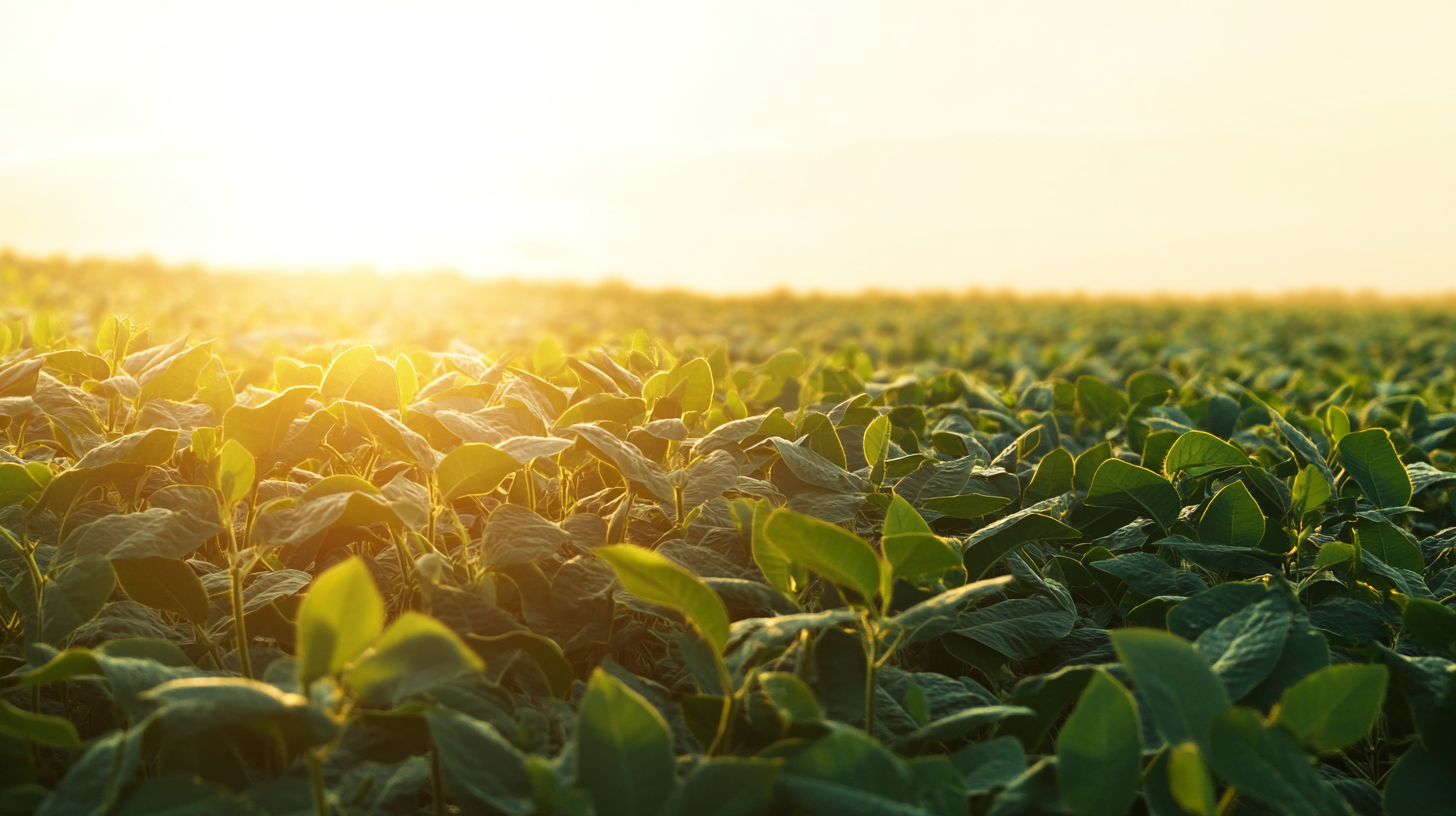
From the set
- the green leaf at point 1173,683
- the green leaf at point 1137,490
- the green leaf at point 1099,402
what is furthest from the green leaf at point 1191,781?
the green leaf at point 1099,402

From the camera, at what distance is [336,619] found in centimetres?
82

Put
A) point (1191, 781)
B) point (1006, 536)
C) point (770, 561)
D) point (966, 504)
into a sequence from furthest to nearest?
point (966, 504) → point (1006, 536) → point (770, 561) → point (1191, 781)

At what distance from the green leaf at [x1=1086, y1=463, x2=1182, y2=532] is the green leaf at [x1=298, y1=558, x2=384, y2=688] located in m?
1.34

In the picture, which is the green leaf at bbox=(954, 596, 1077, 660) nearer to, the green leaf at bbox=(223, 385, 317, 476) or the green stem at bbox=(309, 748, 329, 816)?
the green stem at bbox=(309, 748, 329, 816)

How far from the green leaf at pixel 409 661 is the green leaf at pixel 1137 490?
49.7 inches

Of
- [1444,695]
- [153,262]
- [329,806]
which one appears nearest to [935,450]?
[1444,695]

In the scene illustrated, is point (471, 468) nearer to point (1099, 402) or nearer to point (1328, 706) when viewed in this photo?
point (1328, 706)

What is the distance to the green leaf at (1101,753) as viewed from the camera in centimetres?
90

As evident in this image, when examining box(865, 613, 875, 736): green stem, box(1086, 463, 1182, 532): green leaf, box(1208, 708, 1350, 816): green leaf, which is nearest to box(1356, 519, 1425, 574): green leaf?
box(1086, 463, 1182, 532): green leaf

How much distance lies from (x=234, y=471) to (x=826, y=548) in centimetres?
83

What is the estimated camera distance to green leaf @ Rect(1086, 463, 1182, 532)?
5.42 feet

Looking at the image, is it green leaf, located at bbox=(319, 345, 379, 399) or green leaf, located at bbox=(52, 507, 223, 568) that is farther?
green leaf, located at bbox=(319, 345, 379, 399)

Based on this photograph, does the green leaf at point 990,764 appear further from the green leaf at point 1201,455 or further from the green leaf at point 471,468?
the green leaf at point 1201,455

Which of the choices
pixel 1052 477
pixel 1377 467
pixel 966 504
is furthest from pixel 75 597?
pixel 1377 467
